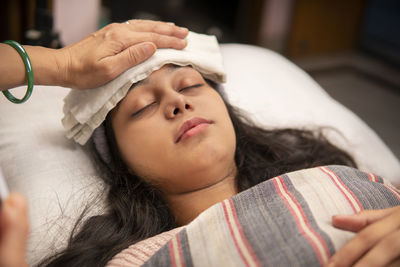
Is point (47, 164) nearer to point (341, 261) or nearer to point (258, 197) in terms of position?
point (258, 197)

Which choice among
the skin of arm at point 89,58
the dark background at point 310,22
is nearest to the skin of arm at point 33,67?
the skin of arm at point 89,58

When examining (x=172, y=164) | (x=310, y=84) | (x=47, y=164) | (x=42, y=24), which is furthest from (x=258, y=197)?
(x=42, y=24)

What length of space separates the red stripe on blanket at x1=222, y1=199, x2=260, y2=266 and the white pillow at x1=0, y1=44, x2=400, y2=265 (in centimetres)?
38

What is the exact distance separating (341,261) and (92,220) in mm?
A: 573

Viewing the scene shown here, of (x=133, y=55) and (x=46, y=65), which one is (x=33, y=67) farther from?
(x=133, y=55)

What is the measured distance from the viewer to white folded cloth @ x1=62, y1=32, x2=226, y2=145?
1.10 metres

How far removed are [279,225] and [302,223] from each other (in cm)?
4

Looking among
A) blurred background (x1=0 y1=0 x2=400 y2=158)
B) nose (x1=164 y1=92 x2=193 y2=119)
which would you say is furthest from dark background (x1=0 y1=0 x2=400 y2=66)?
nose (x1=164 y1=92 x2=193 y2=119)

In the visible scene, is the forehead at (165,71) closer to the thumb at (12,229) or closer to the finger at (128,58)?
the finger at (128,58)

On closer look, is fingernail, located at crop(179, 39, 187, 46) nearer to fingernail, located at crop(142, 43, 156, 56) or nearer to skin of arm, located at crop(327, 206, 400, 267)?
fingernail, located at crop(142, 43, 156, 56)

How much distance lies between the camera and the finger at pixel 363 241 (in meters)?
0.77

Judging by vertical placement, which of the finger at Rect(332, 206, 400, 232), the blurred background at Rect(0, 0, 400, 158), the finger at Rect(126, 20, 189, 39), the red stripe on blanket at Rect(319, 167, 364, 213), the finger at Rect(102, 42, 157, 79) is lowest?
the blurred background at Rect(0, 0, 400, 158)

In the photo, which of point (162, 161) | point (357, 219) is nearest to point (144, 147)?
point (162, 161)

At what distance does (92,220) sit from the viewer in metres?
1.04
